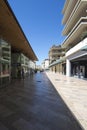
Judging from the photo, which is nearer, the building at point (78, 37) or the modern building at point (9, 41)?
the modern building at point (9, 41)

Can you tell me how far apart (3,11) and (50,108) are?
5202 millimetres

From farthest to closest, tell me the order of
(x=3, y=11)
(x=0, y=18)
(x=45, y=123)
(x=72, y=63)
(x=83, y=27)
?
1. (x=72, y=63)
2. (x=83, y=27)
3. (x=0, y=18)
4. (x=3, y=11)
5. (x=45, y=123)

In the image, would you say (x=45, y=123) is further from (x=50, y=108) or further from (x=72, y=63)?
(x=72, y=63)

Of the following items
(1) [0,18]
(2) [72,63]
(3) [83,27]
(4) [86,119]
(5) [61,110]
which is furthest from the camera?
(2) [72,63]

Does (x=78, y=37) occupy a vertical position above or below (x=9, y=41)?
above

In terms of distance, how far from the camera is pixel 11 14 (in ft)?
24.4

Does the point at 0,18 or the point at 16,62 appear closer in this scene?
the point at 0,18

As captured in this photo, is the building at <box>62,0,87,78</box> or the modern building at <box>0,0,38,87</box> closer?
the modern building at <box>0,0,38,87</box>

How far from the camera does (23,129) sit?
3.95 m

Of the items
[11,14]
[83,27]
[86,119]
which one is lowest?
[86,119]

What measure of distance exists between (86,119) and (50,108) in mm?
1688

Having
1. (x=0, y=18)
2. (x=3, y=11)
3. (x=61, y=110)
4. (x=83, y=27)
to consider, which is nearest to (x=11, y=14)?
(x=3, y=11)

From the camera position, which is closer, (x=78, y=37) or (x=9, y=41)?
(x=9, y=41)

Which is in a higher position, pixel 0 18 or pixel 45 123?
pixel 0 18
